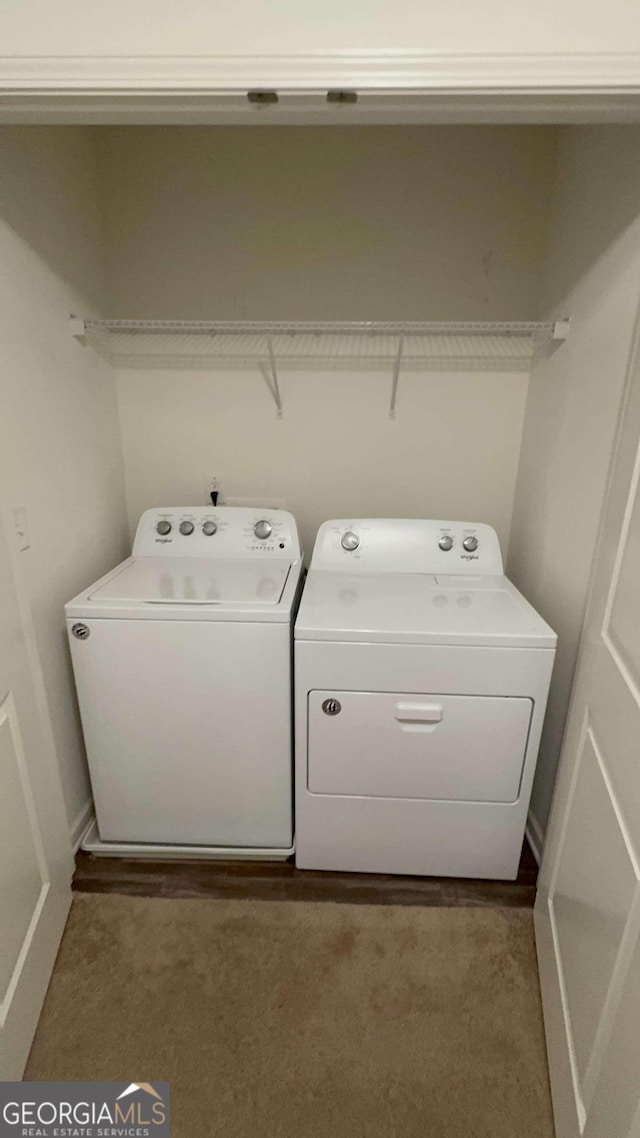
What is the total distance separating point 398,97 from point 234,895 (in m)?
1.94

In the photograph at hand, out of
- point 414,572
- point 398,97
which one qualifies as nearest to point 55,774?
point 414,572

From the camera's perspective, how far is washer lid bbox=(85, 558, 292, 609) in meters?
1.54

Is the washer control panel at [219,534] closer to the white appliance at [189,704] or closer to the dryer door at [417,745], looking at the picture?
the white appliance at [189,704]

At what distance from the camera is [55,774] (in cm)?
145

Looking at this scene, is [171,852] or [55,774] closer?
[55,774]

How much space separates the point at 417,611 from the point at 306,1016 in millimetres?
1038

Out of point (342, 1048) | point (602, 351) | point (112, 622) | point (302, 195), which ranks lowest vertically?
point (342, 1048)

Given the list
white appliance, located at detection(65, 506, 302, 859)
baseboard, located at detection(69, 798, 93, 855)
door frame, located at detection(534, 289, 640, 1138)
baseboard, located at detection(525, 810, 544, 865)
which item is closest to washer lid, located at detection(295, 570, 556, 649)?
white appliance, located at detection(65, 506, 302, 859)

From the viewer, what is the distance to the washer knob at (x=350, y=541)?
75.2 inches

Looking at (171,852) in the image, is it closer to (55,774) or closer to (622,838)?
(55,774)

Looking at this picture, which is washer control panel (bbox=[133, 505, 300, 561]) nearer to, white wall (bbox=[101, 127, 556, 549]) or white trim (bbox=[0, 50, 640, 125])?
white wall (bbox=[101, 127, 556, 549])

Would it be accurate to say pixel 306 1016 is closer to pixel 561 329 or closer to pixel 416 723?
pixel 416 723

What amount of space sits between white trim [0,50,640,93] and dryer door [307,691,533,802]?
1259mm

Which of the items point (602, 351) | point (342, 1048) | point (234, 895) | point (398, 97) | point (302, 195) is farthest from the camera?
point (302, 195)
